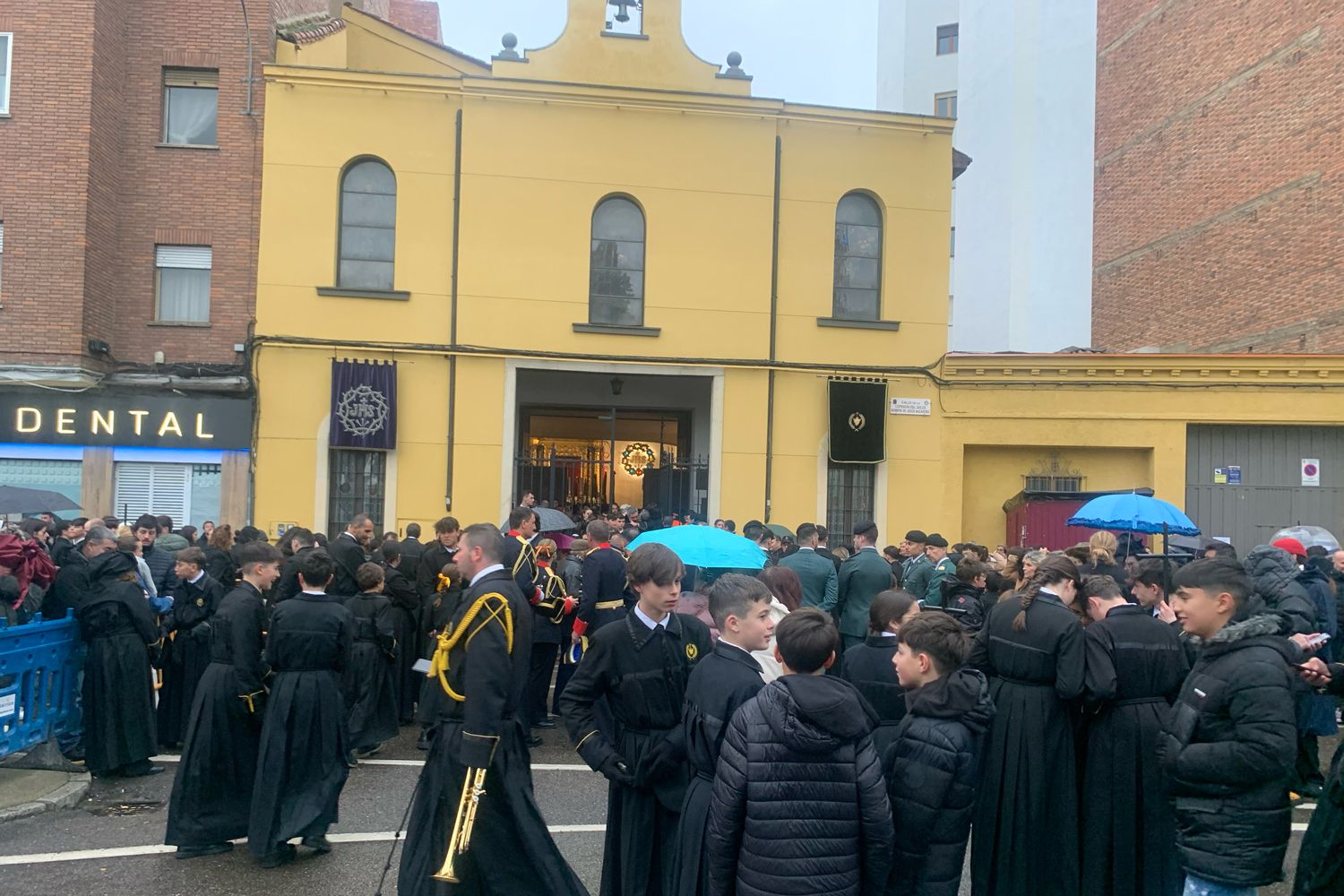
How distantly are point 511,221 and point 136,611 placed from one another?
411 inches

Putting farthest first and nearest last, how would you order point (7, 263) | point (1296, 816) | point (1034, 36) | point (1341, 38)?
→ point (1034, 36)
point (1341, 38)
point (7, 263)
point (1296, 816)

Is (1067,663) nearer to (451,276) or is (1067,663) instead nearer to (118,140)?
(451,276)

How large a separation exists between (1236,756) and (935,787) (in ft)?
4.05

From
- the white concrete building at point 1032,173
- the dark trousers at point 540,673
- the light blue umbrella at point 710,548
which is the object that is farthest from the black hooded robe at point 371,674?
the white concrete building at point 1032,173

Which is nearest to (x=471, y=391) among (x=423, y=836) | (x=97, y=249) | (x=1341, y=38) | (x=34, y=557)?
(x=97, y=249)

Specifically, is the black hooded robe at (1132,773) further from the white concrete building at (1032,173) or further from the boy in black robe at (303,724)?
the white concrete building at (1032,173)

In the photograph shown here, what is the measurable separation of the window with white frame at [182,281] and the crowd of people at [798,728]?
9850mm

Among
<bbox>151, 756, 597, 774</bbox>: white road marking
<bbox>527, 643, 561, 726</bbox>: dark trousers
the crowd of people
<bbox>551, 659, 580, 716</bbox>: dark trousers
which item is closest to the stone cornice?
<bbox>551, 659, 580, 716</bbox>: dark trousers

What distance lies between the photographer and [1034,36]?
37188 millimetres

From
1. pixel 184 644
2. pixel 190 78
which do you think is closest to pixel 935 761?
pixel 184 644

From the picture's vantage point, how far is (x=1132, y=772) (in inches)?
216

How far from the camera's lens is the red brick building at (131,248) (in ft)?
54.3

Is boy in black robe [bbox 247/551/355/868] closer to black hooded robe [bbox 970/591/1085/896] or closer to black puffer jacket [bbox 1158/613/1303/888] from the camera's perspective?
black hooded robe [bbox 970/591/1085/896]

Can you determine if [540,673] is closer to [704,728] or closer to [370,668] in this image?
[370,668]
